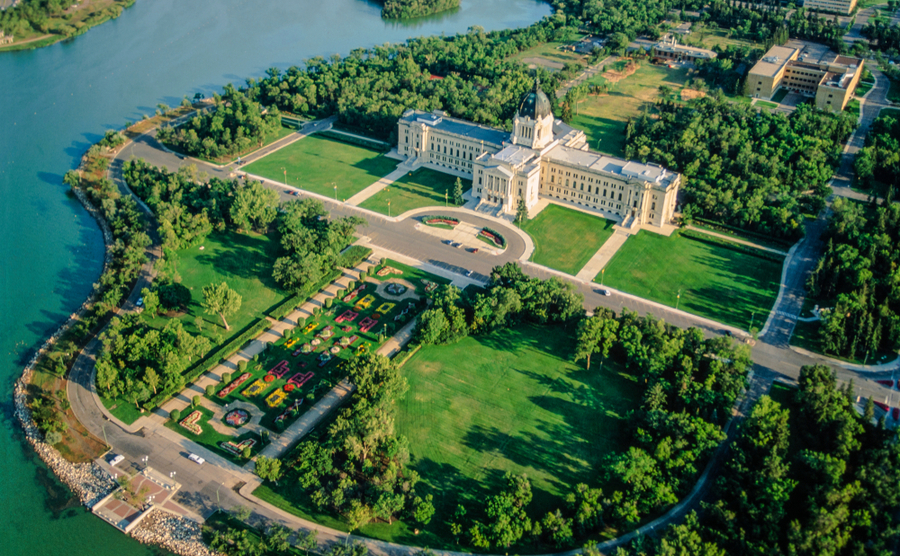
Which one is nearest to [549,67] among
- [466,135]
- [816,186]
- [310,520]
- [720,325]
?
[466,135]

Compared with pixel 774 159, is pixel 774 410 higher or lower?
lower

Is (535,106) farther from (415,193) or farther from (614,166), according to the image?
(415,193)

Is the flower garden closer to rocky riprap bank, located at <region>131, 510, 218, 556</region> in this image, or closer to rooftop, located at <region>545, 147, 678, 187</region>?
rocky riprap bank, located at <region>131, 510, 218, 556</region>

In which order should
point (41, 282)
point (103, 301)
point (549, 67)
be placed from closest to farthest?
point (103, 301) < point (41, 282) < point (549, 67)

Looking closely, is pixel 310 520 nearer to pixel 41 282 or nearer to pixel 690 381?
pixel 690 381

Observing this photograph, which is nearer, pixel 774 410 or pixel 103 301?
pixel 774 410

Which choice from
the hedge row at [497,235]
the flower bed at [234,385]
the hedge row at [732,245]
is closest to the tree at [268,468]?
the flower bed at [234,385]

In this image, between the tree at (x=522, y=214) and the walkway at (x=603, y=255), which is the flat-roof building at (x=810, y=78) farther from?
the tree at (x=522, y=214)
